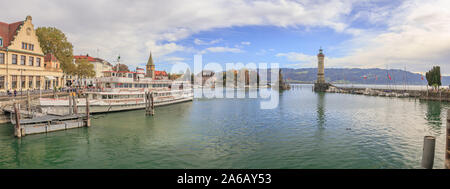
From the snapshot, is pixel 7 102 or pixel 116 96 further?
pixel 116 96

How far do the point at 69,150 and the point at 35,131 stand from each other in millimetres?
8292

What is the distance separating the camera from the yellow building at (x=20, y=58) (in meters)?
40.5

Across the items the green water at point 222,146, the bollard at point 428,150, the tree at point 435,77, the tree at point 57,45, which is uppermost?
the tree at point 57,45

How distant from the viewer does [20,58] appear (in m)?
43.1

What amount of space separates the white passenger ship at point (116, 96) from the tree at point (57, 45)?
61.7 feet

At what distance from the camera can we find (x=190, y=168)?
1583cm

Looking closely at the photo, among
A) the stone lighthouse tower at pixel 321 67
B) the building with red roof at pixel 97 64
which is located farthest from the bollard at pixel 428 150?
the stone lighthouse tower at pixel 321 67

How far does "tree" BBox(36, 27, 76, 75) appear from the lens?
2099 inches

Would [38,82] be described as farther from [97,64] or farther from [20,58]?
[97,64]

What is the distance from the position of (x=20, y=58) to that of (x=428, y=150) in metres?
59.2

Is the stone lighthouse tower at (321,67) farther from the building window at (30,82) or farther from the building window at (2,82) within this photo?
the building window at (2,82)

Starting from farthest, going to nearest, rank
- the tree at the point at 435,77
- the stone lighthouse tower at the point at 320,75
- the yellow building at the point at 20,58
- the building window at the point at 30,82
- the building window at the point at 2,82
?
the stone lighthouse tower at the point at 320,75, the tree at the point at 435,77, the building window at the point at 30,82, the yellow building at the point at 20,58, the building window at the point at 2,82

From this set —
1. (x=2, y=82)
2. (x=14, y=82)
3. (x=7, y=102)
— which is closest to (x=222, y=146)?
(x=7, y=102)
